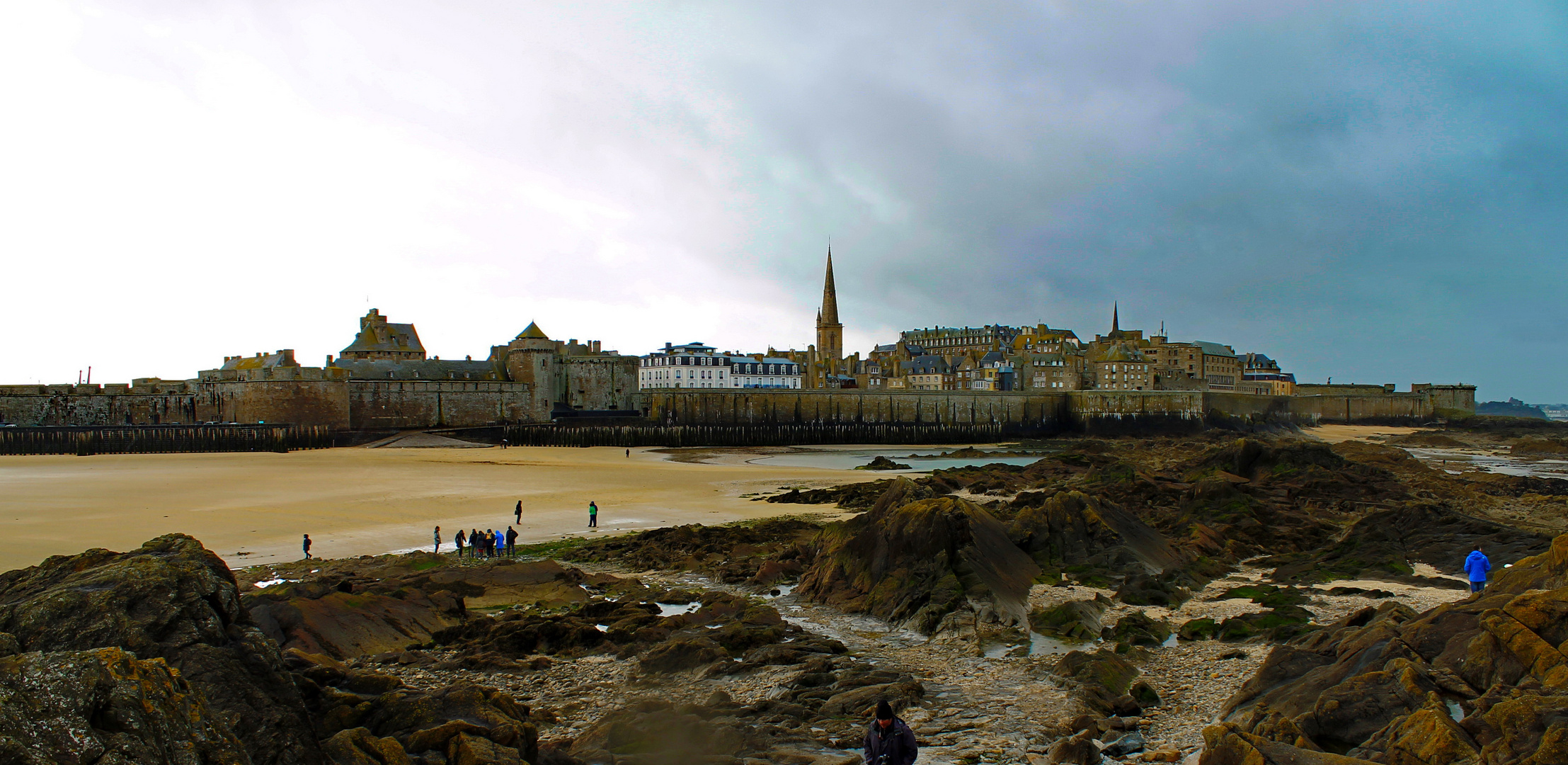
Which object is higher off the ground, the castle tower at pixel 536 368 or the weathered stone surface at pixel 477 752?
the castle tower at pixel 536 368

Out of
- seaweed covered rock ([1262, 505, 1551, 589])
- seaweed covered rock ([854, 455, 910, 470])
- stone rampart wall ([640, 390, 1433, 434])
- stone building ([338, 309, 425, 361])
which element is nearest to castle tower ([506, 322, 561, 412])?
stone rampart wall ([640, 390, 1433, 434])

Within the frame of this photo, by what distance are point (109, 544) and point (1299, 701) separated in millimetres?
19249

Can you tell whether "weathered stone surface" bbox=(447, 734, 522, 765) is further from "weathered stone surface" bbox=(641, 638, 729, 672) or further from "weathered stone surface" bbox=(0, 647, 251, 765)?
"weathered stone surface" bbox=(641, 638, 729, 672)

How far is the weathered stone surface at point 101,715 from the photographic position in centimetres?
313

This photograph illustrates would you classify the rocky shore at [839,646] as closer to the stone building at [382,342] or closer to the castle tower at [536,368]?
the castle tower at [536,368]

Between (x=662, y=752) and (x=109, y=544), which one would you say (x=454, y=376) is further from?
(x=662, y=752)

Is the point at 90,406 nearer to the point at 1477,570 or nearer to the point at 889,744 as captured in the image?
the point at 889,744

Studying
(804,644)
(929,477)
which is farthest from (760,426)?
(804,644)

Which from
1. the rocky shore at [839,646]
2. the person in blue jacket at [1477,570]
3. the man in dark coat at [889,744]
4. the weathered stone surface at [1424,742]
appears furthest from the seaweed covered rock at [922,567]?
the man in dark coat at [889,744]

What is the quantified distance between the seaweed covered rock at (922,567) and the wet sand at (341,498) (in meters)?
7.43

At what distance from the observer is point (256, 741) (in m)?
4.25

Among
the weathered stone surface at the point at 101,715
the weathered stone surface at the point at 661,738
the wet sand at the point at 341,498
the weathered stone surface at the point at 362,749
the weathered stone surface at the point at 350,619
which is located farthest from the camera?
the wet sand at the point at 341,498

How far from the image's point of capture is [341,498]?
2339 centimetres

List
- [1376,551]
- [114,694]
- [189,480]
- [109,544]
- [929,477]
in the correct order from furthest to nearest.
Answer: [189,480], [929,477], [109,544], [1376,551], [114,694]
